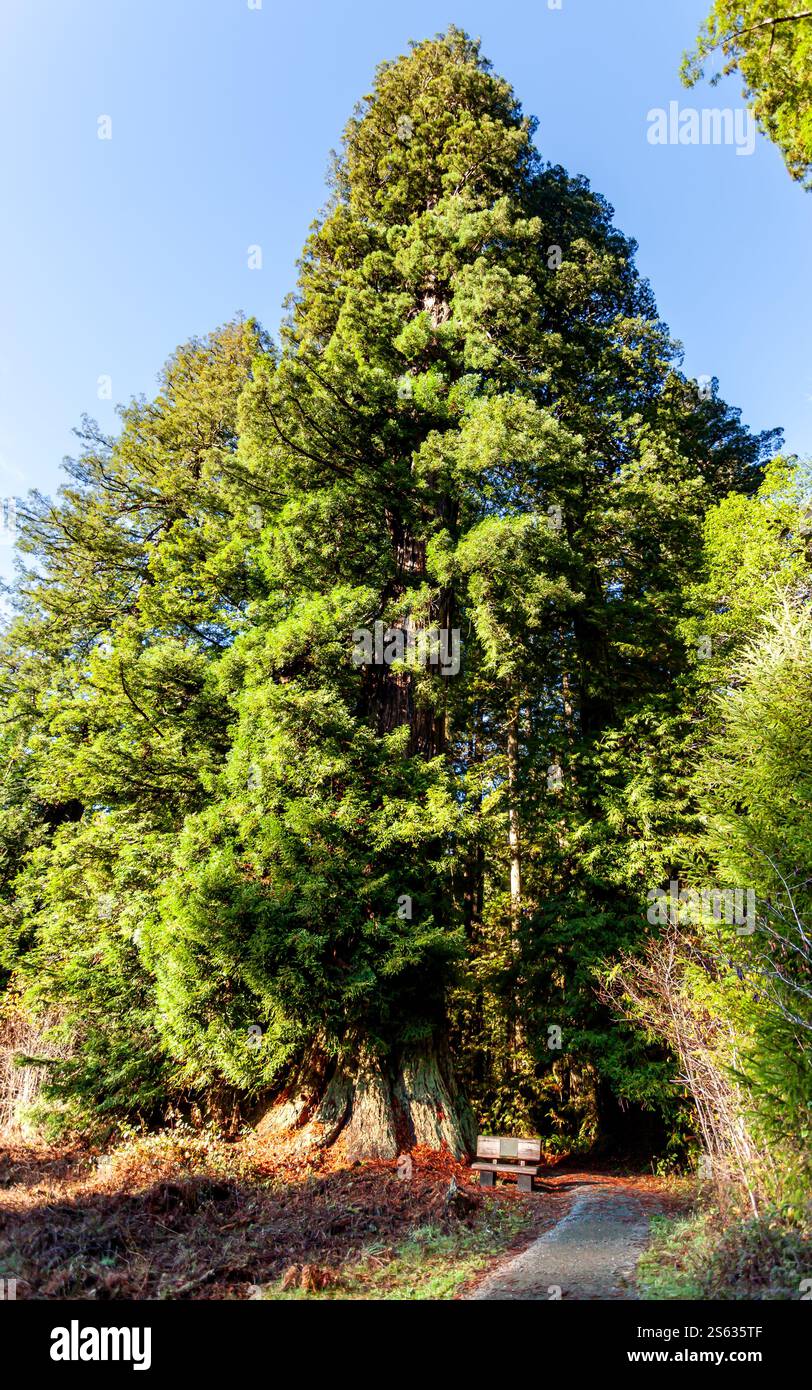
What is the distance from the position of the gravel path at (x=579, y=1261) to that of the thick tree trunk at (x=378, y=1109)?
190cm

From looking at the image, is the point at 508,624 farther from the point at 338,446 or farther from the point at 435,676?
the point at 338,446

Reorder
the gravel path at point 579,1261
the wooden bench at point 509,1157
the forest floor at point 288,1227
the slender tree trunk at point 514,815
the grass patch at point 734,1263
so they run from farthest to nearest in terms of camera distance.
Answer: the slender tree trunk at point 514,815 → the wooden bench at point 509,1157 → the forest floor at point 288,1227 → the gravel path at point 579,1261 → the grass patch at point 734,1263

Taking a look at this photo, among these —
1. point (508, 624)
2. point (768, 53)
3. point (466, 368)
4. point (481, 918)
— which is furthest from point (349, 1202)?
point (768, 53)

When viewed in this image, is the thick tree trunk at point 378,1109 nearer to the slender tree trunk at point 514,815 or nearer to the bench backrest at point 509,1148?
the bench backrest at point 509,1148

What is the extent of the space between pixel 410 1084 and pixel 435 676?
16.8 feet

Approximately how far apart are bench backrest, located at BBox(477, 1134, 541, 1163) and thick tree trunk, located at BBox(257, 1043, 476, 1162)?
42cm

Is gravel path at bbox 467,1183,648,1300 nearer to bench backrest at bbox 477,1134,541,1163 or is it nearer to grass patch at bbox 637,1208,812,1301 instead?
grass patch at bbox 637,1208,812,1301

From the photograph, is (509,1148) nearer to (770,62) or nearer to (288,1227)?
(288,1227)

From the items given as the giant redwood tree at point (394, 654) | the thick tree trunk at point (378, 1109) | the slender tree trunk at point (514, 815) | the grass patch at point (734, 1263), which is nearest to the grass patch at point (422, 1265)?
the grass patch at point (734, 1263)

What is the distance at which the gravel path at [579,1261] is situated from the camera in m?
4.25

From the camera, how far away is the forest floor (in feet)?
14.3

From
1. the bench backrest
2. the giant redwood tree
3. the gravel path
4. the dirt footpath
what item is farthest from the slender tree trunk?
the gravel path

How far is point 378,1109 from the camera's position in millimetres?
7855
